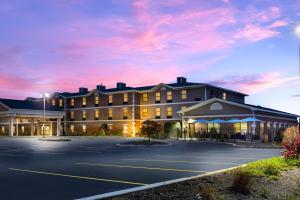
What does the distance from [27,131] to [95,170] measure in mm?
65931

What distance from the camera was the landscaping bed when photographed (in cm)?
899

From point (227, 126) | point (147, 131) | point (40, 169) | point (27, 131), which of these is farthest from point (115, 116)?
point (40, 169)

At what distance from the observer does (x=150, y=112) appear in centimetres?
6556

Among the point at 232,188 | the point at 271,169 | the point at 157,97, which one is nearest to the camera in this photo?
the point at 232,188

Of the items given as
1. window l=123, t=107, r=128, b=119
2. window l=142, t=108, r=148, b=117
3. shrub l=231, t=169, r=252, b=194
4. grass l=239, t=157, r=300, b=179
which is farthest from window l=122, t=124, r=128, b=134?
shrub l=231, t=169, r=252, b=194

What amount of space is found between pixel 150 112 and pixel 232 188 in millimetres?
55897

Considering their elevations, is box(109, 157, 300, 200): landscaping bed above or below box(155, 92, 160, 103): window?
below

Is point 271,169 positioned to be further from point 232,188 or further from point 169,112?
point 169,112

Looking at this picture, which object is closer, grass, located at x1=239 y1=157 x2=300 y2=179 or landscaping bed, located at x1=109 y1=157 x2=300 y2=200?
landscaping bed, located at x1=109 y1=157 x2=300 y2=200

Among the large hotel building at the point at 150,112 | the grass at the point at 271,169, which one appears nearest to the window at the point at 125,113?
the large hotel building at the point at 150,112

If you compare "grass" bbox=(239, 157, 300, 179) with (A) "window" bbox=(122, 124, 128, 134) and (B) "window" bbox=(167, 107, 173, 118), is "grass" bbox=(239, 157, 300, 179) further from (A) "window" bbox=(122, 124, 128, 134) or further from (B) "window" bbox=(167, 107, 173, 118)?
(A) "window" bbox=(122, 124, 128, 134)

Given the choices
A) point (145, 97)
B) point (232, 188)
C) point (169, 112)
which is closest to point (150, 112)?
point (145, 97)

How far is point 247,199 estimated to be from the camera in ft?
29.4

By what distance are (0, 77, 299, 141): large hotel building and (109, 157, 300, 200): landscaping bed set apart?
32048 millimetres
